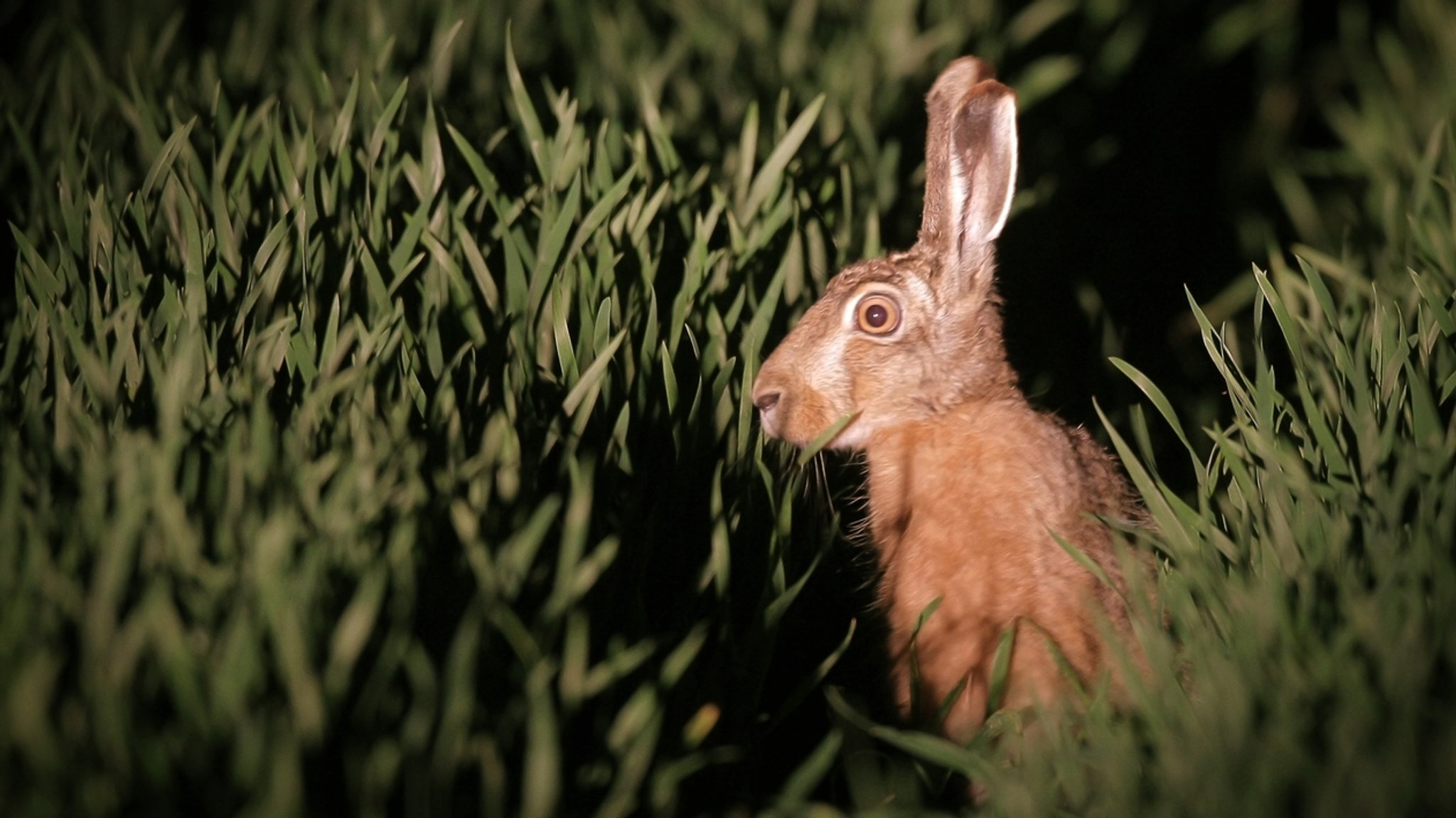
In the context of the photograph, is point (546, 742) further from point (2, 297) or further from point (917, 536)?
point (2, 297)

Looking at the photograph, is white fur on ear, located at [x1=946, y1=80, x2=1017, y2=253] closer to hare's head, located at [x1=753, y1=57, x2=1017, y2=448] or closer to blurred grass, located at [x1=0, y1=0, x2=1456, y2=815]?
hare's head, located at [x1=753, y1=57, x2=1017, y2=448]

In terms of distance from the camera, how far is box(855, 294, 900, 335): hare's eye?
2469 millimetres

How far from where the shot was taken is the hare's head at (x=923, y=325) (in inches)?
95.8

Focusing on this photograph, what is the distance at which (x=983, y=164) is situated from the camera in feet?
8.00

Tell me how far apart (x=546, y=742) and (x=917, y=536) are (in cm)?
123

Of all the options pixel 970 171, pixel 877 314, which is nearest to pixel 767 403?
pixel 877 314

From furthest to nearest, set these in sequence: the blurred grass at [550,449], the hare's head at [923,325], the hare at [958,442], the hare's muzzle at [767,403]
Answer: the hare's head at [923,325] < the hare's muzzle at [767,403] < the hare at [958,442] < the blurred grass at [550,449]

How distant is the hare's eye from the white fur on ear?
0.68 ft

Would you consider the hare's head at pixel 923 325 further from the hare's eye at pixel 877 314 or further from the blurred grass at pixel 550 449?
the blurred grass at pixel 550 449

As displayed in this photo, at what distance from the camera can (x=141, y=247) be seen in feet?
7.47

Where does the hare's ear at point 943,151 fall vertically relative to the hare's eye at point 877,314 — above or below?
above

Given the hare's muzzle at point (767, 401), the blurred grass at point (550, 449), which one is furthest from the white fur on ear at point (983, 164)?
the hare's muzzle at point (767, 401)

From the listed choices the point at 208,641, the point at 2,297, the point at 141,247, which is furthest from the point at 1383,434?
the point at 2,297

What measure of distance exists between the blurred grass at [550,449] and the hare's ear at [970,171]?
1.09 feet
